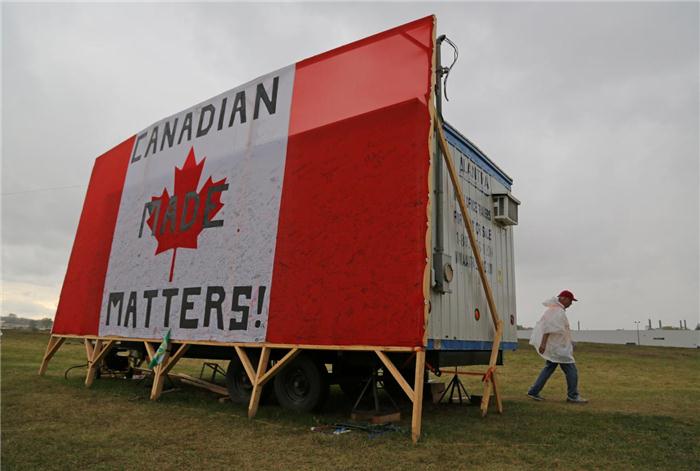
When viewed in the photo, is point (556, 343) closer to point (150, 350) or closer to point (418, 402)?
point (418, 402)

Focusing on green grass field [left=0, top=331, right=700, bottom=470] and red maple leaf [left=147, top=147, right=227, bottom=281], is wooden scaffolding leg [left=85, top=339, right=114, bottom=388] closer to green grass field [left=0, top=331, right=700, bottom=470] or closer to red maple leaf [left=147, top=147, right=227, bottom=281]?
green grass field [left=0, top=331, right=700, bottom=470]

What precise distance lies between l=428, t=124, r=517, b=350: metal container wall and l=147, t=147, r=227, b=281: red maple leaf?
4.36m

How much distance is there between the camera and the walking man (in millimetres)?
9173

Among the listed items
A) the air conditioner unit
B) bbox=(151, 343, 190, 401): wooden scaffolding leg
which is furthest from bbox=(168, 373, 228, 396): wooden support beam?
the air conditioner unit

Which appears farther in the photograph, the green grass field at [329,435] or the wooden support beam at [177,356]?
the wooden support beam at [177,356]

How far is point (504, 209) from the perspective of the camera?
9.70m

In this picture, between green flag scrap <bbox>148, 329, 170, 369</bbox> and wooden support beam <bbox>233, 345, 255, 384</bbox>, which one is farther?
green flag scrap <bbox>148, 329, 170, 369</bbox>

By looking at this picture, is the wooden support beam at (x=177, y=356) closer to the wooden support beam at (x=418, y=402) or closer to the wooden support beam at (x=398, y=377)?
the wooden support beam at (x=398, y=377)

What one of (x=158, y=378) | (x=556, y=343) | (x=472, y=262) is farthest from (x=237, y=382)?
(x=556, y=343)

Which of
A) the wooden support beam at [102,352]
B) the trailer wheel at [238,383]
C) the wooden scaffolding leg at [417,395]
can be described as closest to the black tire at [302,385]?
the trailer wheel at [238,383]

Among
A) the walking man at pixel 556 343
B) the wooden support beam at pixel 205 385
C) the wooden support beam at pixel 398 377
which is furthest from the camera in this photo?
the wooden support beam at pixel 205 385

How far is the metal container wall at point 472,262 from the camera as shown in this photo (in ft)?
25.1

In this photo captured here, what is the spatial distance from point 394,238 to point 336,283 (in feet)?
3.76

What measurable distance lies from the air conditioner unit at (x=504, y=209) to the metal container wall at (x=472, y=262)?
0.08 metres
